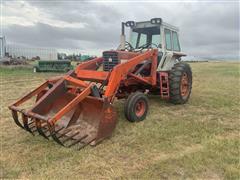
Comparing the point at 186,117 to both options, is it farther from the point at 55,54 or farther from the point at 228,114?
the point at 55,54

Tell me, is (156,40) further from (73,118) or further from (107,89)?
(73,118)

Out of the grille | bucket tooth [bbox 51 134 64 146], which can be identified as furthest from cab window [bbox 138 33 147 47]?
bucket tooth [bbox 51 134 64 146]

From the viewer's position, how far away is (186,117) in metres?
6.75

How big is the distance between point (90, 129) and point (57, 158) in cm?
96

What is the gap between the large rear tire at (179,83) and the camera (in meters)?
7.46

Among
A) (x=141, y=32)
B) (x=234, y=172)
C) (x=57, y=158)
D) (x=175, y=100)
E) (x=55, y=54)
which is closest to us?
(x=234, y=172)

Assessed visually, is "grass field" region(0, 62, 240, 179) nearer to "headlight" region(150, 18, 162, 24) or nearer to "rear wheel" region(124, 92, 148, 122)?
"rear wheel" region(124, 92, 148, 122)

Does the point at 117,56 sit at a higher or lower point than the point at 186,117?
higher

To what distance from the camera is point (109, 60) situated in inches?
262

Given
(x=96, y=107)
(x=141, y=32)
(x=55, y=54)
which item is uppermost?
(x=55, y=54)

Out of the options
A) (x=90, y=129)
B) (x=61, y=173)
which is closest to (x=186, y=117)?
(x=90, y=129)

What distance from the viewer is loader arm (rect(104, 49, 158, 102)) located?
18.1 ft

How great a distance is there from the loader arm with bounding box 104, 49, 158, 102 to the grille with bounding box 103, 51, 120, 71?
1.49ft

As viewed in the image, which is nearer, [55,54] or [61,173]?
[61,173]
